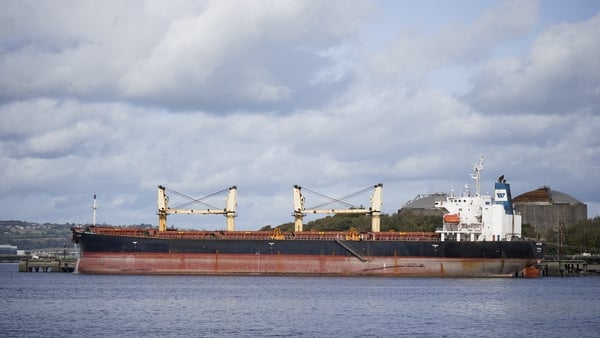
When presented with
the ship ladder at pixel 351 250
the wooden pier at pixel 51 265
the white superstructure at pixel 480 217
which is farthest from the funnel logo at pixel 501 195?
the wooden pier at pixel 51 265

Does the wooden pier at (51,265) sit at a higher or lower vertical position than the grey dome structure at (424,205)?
lower

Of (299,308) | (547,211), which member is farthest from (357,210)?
(547,211)

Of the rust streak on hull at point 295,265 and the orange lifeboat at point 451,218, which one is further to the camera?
the orange lifeboat at point 451,218

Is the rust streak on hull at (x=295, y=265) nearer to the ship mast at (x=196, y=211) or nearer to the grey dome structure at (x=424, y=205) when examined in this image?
the ship mast at (x=196, y=211)

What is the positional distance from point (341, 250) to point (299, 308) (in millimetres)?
19278

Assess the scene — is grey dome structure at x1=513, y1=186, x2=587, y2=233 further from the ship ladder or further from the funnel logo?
the ship ladder

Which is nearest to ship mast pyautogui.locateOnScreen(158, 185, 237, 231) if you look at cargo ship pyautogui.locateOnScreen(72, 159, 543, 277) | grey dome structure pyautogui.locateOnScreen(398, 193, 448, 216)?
cargo ship pyautogui.locateOnScreen(72, 159, 543, 277)

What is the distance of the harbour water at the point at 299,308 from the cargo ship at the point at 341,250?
1.74m

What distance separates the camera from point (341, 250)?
193ft

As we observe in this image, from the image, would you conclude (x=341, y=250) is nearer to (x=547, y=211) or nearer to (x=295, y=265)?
(x=295, y=265)

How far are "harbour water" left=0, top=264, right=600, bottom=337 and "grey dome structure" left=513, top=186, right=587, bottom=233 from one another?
1621 inches

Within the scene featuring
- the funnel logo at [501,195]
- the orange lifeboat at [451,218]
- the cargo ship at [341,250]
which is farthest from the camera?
the funnel logo at [501,195]

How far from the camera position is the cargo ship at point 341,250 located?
→ 58.1 meters

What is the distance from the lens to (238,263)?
196 feet
